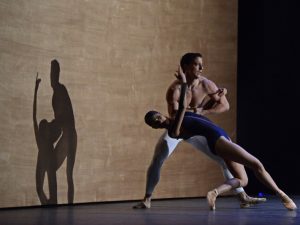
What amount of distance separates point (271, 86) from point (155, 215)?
2894 mm

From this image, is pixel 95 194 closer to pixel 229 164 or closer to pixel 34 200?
pixel 34 200

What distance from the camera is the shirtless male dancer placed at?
5.23 meters

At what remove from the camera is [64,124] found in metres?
5.52

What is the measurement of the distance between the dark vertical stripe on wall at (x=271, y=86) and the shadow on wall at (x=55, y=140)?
2172mm

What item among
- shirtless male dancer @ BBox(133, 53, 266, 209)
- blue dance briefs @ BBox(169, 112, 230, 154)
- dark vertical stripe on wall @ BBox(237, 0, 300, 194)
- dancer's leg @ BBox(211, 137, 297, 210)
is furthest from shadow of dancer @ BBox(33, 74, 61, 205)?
dark vertical stripe on wall @ BBox(237, 0, 300, 194)

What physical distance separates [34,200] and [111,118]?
3.30ft

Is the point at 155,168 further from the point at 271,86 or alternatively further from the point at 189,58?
the point at 271,86

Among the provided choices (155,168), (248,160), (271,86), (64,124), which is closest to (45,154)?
(64,124)

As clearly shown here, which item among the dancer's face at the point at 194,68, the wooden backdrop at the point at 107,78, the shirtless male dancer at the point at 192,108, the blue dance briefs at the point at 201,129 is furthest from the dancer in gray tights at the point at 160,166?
the wooden backdrop at the point at 107,78

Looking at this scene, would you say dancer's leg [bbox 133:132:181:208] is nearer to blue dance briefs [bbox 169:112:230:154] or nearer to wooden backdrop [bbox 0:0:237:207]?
blue dance briefs [bbox 169:112:230:154]

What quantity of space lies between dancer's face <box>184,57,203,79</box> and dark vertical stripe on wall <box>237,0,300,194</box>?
6.07 feet

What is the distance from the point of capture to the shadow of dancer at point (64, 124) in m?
5.43

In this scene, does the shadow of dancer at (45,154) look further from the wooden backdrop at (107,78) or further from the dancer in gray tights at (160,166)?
the dancer in gray tights at (160,166)

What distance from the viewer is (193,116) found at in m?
5.07
